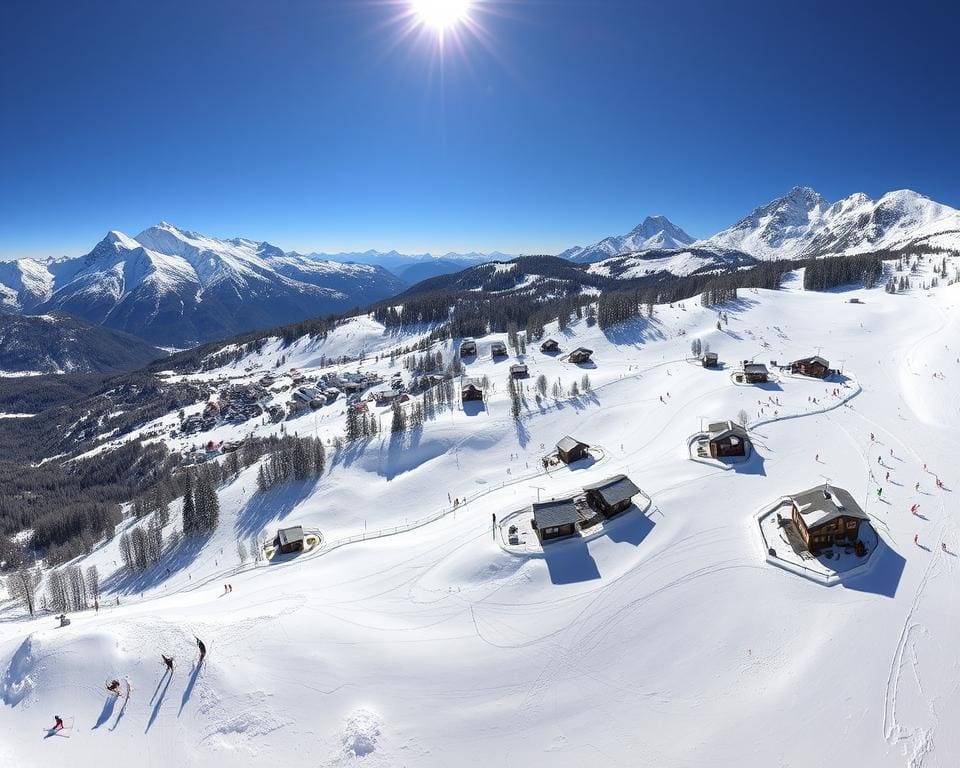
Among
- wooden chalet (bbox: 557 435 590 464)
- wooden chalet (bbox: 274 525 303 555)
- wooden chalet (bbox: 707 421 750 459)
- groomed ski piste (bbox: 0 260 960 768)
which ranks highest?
wooden chalet (bbox: 707 421 750 459)

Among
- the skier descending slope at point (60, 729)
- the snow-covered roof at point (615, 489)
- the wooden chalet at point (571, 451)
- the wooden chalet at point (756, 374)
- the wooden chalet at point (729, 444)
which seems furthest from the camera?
the wooden chalet at point (756, 374)

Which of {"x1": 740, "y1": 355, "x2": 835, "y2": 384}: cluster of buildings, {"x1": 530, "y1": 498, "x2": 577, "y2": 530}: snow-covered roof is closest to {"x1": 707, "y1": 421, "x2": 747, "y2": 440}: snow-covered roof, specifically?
{"x1": 530, "y1": 498, "x2": 577, "y2": 530}: snow-covered roof

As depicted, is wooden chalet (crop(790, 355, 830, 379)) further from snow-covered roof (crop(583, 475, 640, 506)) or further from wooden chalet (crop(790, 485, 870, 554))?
snow-covered roof (crop(583, 475, 640, 506))

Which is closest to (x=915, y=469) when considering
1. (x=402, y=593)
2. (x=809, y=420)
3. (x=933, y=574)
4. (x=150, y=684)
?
(x=809, y=420)

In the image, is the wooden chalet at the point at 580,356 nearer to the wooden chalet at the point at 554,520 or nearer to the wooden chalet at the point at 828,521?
the wooden chalet at the point at 554,520

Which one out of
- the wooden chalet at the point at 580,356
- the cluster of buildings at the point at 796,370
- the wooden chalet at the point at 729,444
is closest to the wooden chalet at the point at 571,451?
the wooden chalet at the point at 729,444

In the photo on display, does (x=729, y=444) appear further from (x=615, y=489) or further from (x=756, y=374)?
(x=756, y=374)
